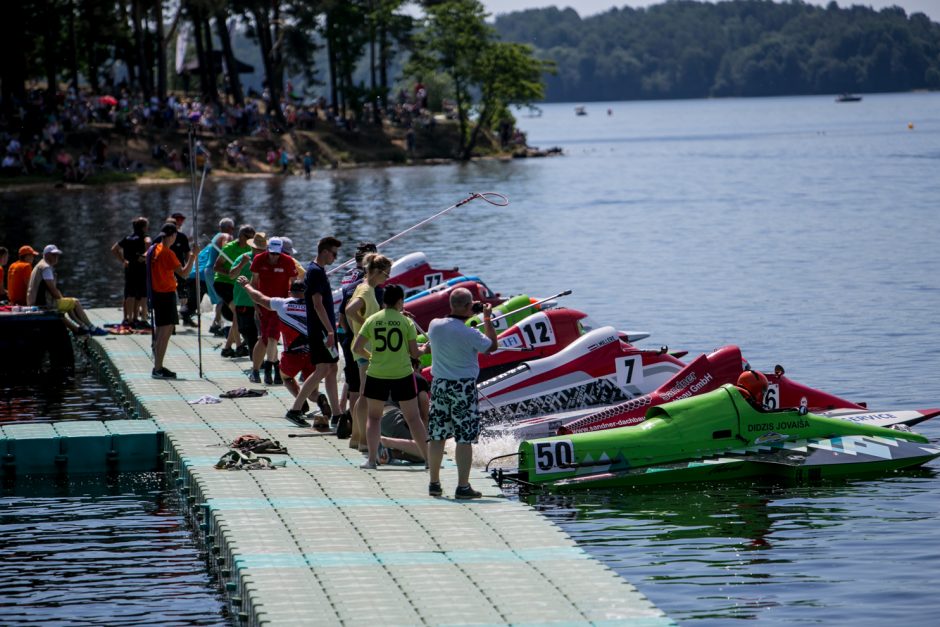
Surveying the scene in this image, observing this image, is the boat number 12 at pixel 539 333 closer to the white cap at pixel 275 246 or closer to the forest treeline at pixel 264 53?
the white cap at pixel 275 246

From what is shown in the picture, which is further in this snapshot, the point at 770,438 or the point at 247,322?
the point at 247,322

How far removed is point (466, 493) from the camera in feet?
43.0

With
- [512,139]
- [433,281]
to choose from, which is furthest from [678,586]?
[512,139]

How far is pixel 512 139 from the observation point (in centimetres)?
10031

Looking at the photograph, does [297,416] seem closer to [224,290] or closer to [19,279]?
[224,290]

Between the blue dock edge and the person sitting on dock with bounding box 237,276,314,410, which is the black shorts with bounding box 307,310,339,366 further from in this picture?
the blue dock edge

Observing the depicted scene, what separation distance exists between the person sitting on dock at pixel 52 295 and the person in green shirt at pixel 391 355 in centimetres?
1101

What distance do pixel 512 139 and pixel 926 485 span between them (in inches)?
3365

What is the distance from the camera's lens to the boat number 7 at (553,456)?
15086 millimetres

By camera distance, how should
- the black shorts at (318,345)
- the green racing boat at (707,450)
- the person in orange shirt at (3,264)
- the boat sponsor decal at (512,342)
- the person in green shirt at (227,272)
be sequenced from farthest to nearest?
1. the person in orange shirt at (3,264)
2. the person in green shirt at (227,272)
3. the boat sponsor decal at (512,342)
4. the black shorts at (318,345)
5. the green racing boat at (707,450)

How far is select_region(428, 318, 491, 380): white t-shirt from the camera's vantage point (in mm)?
12570

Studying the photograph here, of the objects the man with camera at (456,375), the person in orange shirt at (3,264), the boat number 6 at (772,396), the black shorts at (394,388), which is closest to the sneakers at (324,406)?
the black shorts at (394,388)

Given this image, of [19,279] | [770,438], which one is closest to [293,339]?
[770,438]

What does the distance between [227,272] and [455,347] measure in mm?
9109
